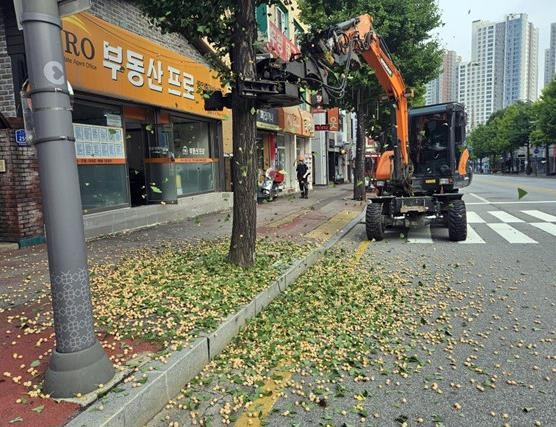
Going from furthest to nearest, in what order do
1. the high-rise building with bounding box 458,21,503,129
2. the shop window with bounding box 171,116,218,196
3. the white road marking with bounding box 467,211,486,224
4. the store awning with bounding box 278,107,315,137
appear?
the high-rise building with bounding box 458,21,503,129 → the store awning with bounding box 278,107,315,137 → the shop window with bounding box 171,116,218,196 → the white road marking with bounding box 467,211,486,224

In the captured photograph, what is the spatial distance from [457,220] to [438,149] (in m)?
1.96

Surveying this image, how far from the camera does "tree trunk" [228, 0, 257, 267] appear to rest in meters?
6.09

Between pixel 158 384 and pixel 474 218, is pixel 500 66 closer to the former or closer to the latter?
pixel 474 218

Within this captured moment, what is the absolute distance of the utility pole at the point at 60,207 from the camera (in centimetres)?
290

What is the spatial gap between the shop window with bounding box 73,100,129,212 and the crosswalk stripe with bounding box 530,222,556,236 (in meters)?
9.79

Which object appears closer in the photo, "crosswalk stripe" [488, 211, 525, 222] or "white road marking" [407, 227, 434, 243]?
"white road marking" [407, 227, 434, 243]

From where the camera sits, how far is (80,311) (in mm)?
3133

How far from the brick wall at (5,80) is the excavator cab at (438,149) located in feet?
27.1

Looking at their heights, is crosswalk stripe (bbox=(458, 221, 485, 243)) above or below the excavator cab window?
below

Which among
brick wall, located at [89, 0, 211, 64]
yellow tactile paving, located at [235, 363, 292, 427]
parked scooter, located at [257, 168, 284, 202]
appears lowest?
yellow tactile paving, located at [235, 363, 292, 427]

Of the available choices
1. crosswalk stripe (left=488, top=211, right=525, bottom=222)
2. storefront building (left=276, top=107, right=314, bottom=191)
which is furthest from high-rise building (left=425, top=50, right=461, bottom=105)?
crosswalk stripe (left=488, top=211, right=525, bottom=222)

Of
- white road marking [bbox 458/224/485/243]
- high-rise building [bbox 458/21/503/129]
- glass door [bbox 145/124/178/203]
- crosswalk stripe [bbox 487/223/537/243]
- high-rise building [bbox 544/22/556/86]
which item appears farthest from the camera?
high-rise building [bbox 544/22/556/86]

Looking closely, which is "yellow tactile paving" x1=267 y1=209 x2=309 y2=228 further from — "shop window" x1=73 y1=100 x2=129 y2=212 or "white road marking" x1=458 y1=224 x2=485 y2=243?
"white road marking" x1=458 y1=224 x2=485 y2=243

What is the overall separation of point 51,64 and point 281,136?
63.8 feet
